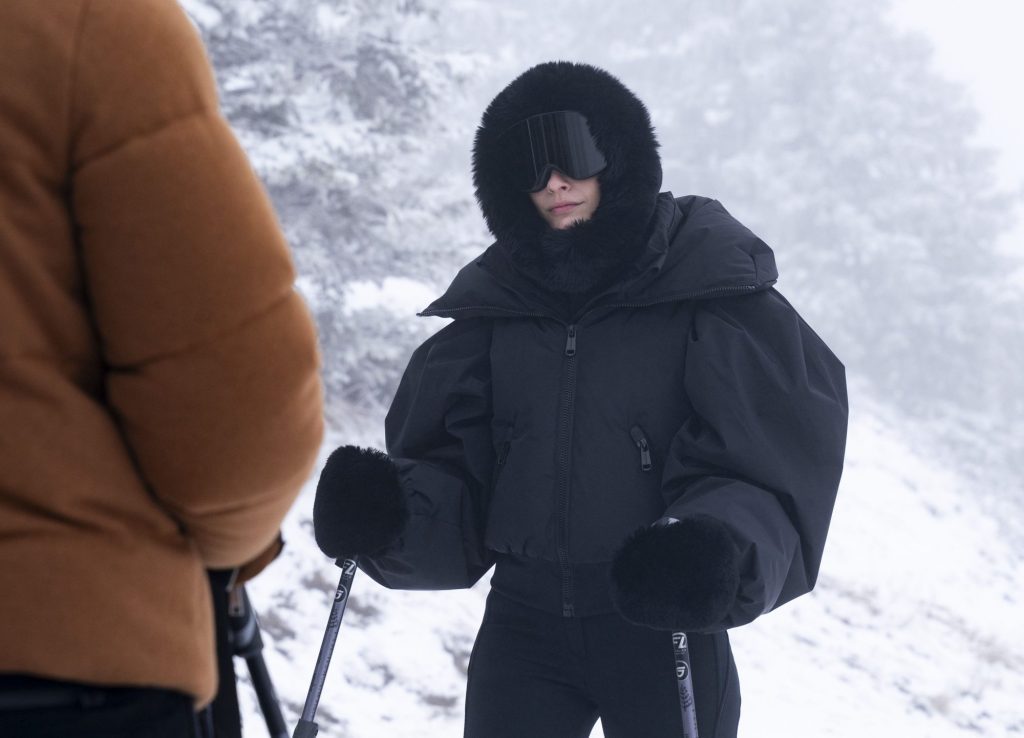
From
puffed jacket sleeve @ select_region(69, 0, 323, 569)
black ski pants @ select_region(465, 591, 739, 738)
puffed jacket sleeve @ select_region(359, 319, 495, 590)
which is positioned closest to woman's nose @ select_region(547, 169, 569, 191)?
puffed jacket sleeve @ select_region(359, 319, 495, 590)

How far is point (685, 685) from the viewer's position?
2615mm

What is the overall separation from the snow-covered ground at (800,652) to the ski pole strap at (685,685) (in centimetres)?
361

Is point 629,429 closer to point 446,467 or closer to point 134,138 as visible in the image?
point 446,467

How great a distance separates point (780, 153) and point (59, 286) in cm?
2665

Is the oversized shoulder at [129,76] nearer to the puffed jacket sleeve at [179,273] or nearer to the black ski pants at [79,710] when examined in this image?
the puffed jacket sleeve at [179,273]

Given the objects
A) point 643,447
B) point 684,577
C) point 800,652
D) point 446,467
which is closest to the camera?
point 684,577

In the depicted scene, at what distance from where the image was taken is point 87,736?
132 cm

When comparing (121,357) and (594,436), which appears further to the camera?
(594,436)

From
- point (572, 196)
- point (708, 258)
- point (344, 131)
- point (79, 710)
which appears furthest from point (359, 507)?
point (344, 131)

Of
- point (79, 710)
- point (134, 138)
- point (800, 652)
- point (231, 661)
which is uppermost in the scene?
point (134, 138)

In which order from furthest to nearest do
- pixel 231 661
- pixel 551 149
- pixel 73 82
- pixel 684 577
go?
pixel 551 149
pixel 684 577
pixel 231 661
pixel 73 82

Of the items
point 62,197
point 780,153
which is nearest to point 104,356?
point 62,197

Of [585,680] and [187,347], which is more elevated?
[187,347]

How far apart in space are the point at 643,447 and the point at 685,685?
0.66 metres
